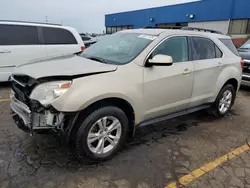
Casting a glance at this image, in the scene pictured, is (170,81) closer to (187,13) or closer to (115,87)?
(115,87)

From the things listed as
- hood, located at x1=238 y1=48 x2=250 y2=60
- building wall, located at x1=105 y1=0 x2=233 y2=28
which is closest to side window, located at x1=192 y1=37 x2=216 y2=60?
hood, located at x1=238 y1=48 x2=250 y2=60

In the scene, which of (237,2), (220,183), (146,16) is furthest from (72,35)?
(146,16)

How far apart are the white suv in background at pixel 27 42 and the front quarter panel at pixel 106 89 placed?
14.1 ft

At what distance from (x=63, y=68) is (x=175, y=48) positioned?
1.82 meters

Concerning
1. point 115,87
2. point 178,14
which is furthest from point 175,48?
point 178,14

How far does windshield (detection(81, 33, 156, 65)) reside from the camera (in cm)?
322

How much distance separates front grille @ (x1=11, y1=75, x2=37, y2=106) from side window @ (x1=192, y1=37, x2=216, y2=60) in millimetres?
2576

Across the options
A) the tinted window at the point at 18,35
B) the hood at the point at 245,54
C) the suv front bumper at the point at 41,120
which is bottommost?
the suv front bumper at the point at 41,120

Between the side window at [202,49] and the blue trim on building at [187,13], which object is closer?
the side window at [202,49]

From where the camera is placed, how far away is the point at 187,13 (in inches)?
1041

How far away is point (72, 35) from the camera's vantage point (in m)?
7.12

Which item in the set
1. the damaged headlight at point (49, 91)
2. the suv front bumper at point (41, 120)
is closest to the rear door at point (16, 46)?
the suv front bumper at point (41, 120)

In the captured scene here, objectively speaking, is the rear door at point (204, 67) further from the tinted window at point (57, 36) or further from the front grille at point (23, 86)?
the tinted window at point (57, 36)

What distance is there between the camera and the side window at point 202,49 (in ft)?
12.8
